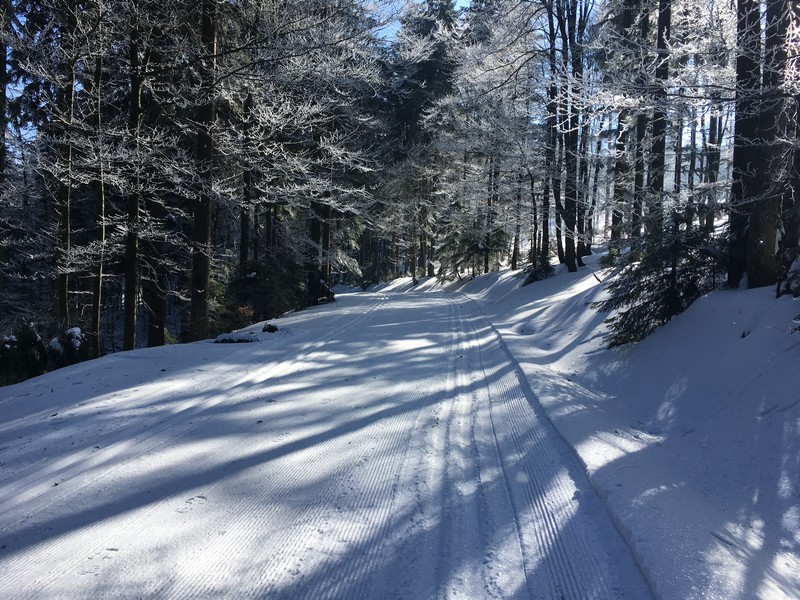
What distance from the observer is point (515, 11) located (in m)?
14.2

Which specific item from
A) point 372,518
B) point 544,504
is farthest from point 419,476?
point 544,504

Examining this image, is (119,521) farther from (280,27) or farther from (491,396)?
(280,27)

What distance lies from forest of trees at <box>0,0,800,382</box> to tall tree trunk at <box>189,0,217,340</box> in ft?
0.18

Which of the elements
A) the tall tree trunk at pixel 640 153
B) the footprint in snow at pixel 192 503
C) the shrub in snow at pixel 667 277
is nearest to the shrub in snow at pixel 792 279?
the shrub in snow at pixel 667 277

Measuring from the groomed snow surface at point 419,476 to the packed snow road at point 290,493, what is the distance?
18 mm

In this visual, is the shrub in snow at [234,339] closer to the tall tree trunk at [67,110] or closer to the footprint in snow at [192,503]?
the tall tree trunk at [67,110]

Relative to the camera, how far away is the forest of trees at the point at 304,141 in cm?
651

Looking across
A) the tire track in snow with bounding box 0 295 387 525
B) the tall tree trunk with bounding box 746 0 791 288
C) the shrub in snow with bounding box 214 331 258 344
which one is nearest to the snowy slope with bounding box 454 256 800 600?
the tall tree trunk with bounding box 746 0 791 288

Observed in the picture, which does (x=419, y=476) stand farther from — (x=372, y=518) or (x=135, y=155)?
(x=135, y=155)

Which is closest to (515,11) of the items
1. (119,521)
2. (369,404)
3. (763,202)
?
(763,202)

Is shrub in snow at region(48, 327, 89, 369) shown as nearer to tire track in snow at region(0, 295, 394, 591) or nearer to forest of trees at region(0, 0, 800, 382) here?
forest of trees at region(0, 0, 800, 382)

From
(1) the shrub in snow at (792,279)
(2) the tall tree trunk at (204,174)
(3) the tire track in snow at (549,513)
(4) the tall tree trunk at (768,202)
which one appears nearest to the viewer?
(3) the tire track in snow at (549,513)

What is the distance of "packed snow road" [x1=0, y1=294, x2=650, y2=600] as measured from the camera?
8.46 ft

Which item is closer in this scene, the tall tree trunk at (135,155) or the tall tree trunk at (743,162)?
the tall tree trunk at (743,162)
